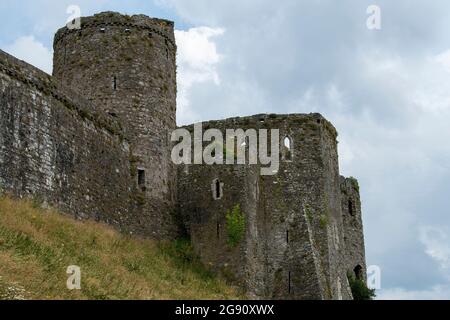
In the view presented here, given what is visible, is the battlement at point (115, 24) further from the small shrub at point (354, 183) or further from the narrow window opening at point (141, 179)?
the small shrub at point (354, 183)

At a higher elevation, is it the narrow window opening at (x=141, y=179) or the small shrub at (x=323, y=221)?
the narrow window opening at (x=141, y=179)

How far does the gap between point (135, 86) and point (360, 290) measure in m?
13.5

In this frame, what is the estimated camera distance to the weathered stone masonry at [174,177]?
29.5 m

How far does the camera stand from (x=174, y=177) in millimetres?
32344

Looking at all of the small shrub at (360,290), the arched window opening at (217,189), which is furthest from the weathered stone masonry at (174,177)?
the small shrub at (360,290)

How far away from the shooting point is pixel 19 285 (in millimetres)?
17266

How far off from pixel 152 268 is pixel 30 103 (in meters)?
6.53

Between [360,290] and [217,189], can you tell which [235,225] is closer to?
[217,189]

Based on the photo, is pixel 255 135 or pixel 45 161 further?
pixel 255 135

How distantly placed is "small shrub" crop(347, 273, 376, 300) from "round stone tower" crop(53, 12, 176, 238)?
9484 mm

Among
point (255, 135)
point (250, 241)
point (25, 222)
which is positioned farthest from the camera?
point (255, 135)

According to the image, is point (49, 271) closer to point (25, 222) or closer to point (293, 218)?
point (25, 222)

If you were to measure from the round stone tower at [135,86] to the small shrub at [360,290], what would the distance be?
9.48 m
